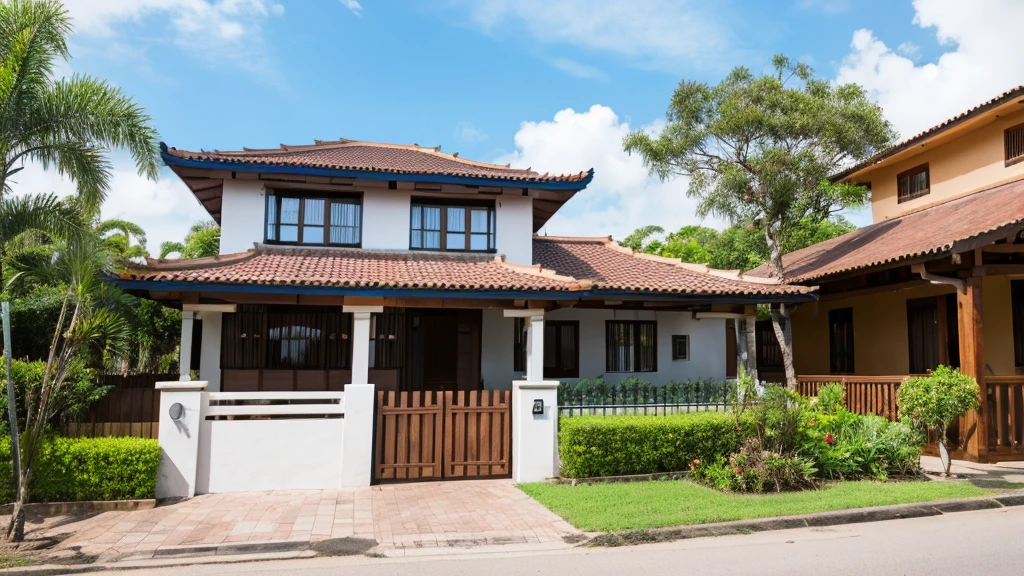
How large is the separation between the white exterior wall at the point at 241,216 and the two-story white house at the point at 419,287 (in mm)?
26

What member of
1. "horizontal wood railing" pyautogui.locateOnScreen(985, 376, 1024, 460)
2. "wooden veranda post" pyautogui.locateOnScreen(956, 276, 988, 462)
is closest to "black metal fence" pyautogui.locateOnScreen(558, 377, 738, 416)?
"wooden veranda post" pyautogui.locateOnScreen(956, 276, 988, 462)

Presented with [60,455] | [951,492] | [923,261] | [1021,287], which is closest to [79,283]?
[60,455]

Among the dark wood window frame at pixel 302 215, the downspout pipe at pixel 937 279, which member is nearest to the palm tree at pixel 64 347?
the dark wood window frame at pixel 302 215

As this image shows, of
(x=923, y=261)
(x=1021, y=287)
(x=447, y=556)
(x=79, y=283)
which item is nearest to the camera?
(x=447, y=556)

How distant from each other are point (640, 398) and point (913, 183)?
468 inches

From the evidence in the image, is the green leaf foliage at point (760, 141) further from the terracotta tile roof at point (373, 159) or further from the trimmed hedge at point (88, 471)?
the trimmed hedge at point (88, 471)

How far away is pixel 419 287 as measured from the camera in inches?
418

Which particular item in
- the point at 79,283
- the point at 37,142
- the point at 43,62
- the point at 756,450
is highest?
the point at 43,62

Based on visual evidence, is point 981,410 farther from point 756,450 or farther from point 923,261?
point 756,450

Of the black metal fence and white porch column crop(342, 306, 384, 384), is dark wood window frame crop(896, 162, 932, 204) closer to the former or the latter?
the black metal fence

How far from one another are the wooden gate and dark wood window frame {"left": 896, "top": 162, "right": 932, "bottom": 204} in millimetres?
13526

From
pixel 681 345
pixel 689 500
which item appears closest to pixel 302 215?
pixel 681 345

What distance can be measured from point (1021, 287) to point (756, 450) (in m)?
8.47

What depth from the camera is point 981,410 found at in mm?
11328
